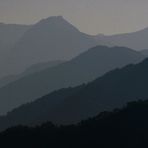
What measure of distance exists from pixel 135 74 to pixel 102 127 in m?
63.3

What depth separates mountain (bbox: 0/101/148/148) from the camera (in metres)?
53.0

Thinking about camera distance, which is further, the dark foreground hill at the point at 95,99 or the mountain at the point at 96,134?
the dark foreground hill at the point at 95,99

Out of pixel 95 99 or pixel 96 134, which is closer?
pixel 96 134

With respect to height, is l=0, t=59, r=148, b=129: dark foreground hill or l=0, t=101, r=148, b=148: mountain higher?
l=0, t=59, r=148, b=129: dark foreground hill

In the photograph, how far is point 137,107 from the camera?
6291cm

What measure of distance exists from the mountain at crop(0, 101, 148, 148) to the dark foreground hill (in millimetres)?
41648

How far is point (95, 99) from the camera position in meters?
115

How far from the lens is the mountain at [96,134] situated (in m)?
53.0

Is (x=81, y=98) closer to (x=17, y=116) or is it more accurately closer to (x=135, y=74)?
(x=135, y=74)

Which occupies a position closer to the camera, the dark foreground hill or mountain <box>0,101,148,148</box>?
mountain <box>0,101,148,148</box>

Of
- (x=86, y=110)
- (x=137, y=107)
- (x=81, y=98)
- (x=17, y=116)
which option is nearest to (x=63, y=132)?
(x=137, y=107)

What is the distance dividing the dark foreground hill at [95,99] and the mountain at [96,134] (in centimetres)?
4165

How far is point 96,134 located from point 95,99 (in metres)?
59.4

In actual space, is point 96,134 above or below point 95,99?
below
